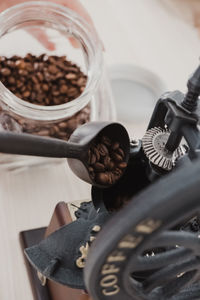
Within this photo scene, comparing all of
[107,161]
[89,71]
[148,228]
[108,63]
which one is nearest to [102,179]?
[107,161]

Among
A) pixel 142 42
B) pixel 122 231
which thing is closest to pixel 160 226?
pixel 122 231

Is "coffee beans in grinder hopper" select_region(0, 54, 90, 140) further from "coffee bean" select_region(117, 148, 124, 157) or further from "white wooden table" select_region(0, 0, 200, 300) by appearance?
"coffee bean" select_region(117, 148, 124, 157)

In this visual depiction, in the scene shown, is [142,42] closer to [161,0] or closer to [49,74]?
[161,0]

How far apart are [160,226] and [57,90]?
388 millimetres

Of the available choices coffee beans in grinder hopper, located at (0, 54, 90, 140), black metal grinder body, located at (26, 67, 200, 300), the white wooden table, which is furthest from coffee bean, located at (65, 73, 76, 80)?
black metal grinder body, located at (26, 67, 200, 300)

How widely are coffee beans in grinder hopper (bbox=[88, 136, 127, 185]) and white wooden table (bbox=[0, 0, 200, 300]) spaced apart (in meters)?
0.22

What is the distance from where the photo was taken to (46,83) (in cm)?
66

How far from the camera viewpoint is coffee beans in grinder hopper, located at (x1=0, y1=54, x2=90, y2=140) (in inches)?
24.9

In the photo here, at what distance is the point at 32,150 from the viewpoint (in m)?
0.35

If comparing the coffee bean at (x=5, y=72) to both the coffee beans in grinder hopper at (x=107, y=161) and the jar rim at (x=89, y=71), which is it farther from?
the coffee beans in grinder hopper at (x=107, y=161)

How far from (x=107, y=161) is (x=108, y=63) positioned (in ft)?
1.22

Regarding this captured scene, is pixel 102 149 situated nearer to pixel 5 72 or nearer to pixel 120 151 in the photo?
pixel 120 151

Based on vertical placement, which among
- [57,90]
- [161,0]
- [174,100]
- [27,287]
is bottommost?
[27,287]

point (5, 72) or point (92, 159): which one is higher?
point (5, 72)
